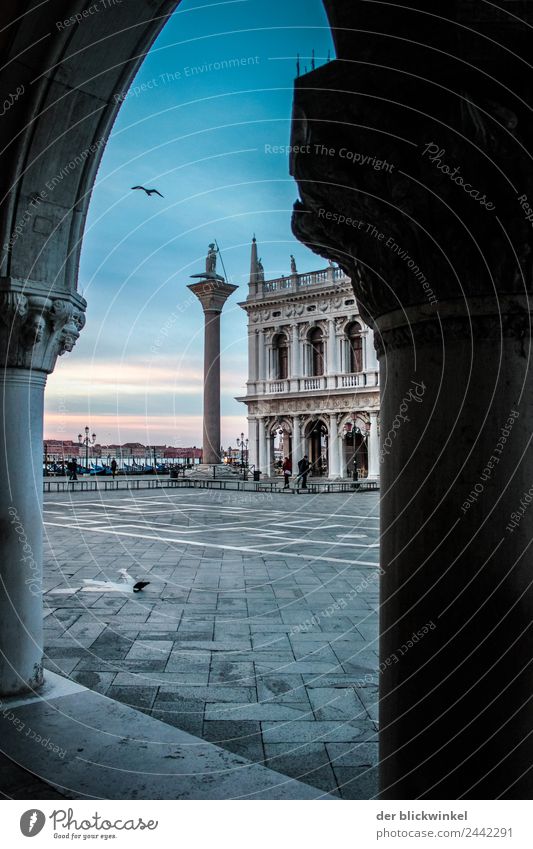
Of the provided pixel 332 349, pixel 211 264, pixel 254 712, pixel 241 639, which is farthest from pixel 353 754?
pixel 332 349

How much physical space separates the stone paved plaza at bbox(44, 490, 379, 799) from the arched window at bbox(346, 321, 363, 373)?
1830 cm

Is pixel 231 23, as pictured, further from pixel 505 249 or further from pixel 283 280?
pixel 283 280

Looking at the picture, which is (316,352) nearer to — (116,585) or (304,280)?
(304,280)

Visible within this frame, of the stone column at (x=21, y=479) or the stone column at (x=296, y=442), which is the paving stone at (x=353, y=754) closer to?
A: the stone column at (x=21, y=479)

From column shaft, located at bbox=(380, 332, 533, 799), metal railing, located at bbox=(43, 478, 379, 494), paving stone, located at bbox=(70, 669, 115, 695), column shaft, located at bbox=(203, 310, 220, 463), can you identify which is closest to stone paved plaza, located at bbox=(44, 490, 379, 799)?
paving stone, located at bbox=(70, 669, 115, 695)

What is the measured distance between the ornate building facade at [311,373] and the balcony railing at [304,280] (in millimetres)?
44

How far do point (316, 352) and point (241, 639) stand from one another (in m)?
25.3

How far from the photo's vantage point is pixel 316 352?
95.6 ft

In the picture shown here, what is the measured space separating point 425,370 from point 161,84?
221 centimetres

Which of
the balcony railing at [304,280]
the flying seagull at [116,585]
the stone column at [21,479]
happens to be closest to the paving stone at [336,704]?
the stone column at [21,479]

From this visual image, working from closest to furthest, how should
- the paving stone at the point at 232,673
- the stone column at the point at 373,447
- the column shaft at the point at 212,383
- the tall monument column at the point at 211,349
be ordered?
the paving stone at the point at 232,673, the tall monument column at the point at 211,349, the column shaft at the point at 212,383, the stone column at the point at 373,447

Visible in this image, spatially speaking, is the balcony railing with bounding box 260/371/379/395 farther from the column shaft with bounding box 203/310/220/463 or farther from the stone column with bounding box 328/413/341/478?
the column shaft with bounding box 203/310/220/463

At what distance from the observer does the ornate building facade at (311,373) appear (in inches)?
1060
